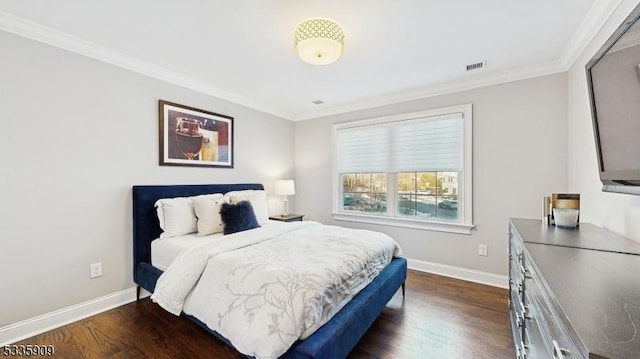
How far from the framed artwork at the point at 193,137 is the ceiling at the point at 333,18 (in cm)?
37

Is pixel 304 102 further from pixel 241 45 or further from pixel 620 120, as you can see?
pixel 620 120

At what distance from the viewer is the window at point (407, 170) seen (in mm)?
3236

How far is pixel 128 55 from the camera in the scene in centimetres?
253

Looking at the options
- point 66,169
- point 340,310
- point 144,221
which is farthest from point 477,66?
point 66,169

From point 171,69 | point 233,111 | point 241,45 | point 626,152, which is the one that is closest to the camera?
point 626,152

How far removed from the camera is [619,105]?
126cm

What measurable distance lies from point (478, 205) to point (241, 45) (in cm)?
311

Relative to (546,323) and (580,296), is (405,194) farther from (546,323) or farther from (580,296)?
(580,296)

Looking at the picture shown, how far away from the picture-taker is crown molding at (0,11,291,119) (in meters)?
1.99

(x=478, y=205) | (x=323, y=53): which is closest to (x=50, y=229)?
(x=323, y=53)

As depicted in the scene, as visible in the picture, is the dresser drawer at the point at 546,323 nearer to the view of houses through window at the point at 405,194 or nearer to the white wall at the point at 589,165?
the white wall at the point at 589,165

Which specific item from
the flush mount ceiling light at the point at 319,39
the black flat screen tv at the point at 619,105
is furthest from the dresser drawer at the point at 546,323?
the flush mount ceiling light at the point at 319,39

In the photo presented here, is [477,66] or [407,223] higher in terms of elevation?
[477,66]

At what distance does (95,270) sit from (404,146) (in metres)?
3.70
